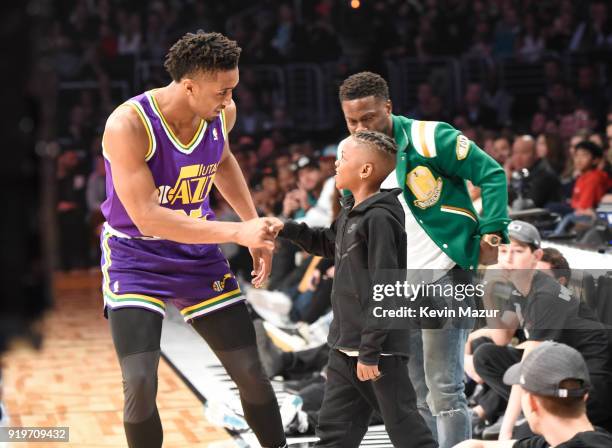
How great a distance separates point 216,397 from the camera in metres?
5.54

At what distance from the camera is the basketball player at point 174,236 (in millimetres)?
3365

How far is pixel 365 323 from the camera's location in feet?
11.1

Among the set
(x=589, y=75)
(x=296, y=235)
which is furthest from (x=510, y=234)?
(x=589, y=75)

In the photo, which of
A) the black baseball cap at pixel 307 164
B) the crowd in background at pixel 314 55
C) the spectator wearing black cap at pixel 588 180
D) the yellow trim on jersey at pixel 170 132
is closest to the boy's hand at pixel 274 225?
the yellow trim on jersey at pixel 170 132

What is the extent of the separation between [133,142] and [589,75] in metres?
9.99

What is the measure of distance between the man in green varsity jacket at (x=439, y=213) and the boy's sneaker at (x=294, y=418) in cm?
117

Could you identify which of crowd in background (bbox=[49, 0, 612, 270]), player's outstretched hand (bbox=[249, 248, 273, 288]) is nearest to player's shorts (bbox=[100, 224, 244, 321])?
player's outstretched hand (bbox=[249, 248, 273, 288])

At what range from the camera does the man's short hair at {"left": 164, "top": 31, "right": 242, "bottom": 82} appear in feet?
11.0

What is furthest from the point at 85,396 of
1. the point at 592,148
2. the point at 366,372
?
the point at 592,148

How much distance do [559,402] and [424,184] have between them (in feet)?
4.04

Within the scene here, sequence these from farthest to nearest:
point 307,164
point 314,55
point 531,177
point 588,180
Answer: point 314,55
point 307,164
point 531,177
point 588,180

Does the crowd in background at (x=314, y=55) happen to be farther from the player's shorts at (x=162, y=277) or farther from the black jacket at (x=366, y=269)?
the black jacket at (x=366, y=269)

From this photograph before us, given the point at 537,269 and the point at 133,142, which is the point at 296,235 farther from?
the point at 537,269

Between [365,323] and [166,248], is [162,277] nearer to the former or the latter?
[166,248]
